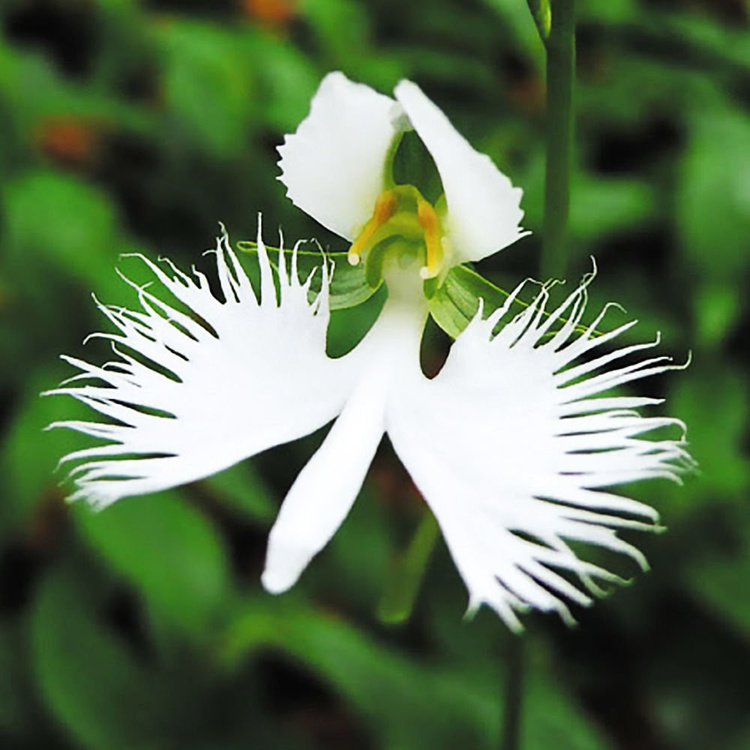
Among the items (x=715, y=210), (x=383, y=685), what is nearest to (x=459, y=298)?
(x=383, y=685)

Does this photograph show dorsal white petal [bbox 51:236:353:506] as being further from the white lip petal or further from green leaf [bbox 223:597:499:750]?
green leaf [bbox 223:597:499:750]

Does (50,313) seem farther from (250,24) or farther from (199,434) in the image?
(199,434)

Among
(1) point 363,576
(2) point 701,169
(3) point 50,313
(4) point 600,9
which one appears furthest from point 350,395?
(4) point 600,9

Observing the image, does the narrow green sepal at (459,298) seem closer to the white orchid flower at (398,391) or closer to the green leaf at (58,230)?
the white orchid flower at (398,391)

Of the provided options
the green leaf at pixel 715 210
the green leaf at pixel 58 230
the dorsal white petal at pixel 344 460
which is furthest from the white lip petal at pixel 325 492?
the green leaf at pixel 715 210

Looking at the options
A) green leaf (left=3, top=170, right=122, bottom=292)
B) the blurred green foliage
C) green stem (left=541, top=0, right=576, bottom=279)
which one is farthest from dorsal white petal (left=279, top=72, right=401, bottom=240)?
green leaf (left=3, top=170, right=122, bottom=292)

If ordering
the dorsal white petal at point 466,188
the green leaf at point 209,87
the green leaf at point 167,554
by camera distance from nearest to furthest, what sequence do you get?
the dorsal white petal at point 466,188, the green leaf at point 167,554, the green leaf at point 209,87
